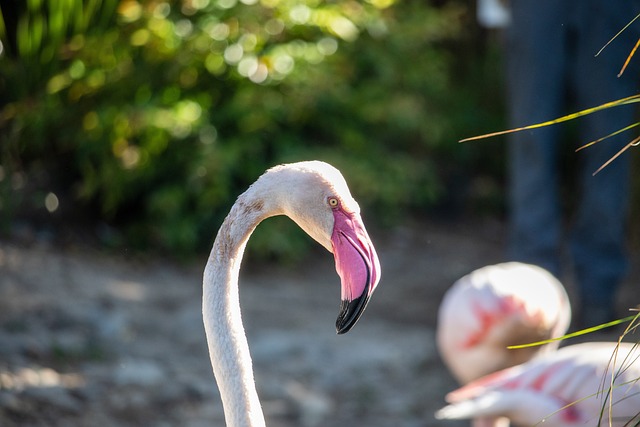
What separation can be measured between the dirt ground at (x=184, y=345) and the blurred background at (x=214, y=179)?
0.01 m

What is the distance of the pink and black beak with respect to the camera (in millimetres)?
1745

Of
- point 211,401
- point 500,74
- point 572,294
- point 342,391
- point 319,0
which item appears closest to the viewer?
point 211,401

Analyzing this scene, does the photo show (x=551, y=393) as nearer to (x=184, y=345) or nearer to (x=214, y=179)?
(x=184, y=345)

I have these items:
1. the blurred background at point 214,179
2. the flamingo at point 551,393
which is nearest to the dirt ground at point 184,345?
the blurred background at point 214,179

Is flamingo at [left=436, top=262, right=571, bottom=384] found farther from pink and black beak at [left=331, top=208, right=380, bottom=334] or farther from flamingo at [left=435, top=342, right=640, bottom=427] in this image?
pink and black beak at [left=331, top=208, right=380, bottom=334]

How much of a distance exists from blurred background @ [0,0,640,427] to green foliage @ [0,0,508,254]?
0.04ft

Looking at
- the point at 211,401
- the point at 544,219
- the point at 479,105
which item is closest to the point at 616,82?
the point at 544,219

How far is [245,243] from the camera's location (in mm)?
1849

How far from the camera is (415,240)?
21.7ft

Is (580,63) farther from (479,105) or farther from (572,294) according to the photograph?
(479,105)

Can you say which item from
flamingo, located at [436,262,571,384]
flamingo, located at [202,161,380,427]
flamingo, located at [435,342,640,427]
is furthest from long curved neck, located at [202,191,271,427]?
flamingo, located at [436,262,571,384]

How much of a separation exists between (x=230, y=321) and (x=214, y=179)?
12.4 ft

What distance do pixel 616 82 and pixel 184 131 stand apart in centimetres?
256

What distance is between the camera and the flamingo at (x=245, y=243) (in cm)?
181
